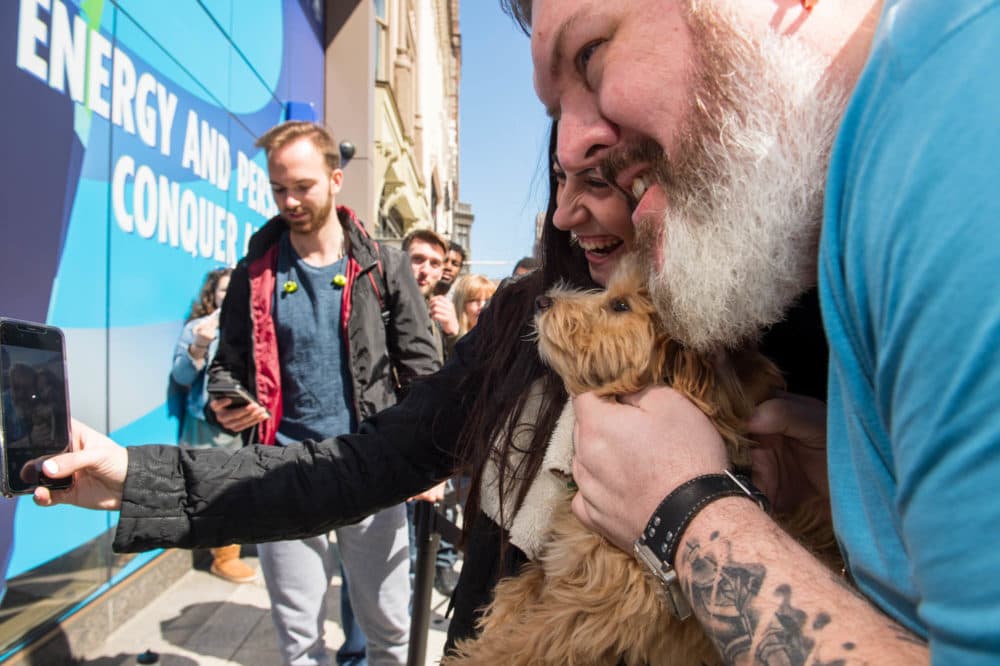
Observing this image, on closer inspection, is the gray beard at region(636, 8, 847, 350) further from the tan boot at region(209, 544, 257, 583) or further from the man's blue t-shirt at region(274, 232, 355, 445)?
the tan boot at region(209, 544, 257, 583)

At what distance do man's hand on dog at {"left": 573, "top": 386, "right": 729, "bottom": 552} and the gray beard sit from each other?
8.9 inches

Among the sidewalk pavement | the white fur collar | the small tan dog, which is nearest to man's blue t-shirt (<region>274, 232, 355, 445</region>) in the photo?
the sidewalk pavement

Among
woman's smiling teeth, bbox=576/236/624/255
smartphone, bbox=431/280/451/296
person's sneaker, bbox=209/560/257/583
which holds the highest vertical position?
smartphone, bbox=431/280/451/296

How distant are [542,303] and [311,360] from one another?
234 centimetres

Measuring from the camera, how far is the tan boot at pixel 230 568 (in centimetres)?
597

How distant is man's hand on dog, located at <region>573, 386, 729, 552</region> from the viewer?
44.8 inches

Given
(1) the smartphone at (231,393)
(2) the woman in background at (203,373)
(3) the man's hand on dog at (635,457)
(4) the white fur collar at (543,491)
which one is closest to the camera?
(3) the man's hand on dog at (635,457)

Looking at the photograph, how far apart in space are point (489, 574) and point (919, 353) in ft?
4.55

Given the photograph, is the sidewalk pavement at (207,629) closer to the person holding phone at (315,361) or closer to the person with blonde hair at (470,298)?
the person holding phone at (315,361)

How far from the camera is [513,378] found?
170 centimetres

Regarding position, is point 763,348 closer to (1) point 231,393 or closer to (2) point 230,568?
(1) point 231,393

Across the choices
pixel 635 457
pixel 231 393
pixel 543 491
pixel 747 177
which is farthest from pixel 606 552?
pixel 231 393

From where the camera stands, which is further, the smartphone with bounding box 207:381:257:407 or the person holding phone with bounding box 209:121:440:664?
the person holding phone with bounding box 209:121:440:664

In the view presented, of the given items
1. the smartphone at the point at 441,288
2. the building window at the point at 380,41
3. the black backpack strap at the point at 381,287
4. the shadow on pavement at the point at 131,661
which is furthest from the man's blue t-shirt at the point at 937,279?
the building window at the point at 380,41
